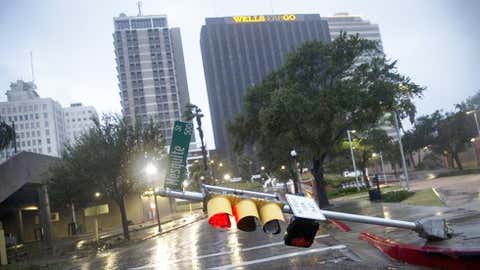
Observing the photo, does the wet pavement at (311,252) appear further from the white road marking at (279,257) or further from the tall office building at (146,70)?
the tall office building at (146,70)

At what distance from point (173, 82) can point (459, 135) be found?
117286 millimetres

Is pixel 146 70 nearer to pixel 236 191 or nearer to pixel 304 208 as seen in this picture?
pixel 236 191

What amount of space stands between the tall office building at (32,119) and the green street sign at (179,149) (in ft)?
543

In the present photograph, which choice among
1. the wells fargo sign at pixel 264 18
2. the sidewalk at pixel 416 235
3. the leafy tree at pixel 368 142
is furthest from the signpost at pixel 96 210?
the wells fargo sign at pixel 264 18

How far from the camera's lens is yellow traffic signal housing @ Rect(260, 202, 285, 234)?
461 cm

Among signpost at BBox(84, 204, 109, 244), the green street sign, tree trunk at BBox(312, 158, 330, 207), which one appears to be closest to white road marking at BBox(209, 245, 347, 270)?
the green street sign

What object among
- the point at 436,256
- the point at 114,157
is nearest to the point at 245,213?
the point at 436,256

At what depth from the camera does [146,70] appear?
536 feet

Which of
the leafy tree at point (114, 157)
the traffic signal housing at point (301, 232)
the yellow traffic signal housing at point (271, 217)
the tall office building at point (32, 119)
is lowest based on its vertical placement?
the traffic signal housing at point (301, 232)

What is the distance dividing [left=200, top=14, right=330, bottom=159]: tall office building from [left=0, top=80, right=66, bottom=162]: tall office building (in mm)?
67354

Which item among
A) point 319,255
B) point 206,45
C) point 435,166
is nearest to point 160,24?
point 206,45

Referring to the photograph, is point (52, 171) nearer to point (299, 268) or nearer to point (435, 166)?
point (299, 268)

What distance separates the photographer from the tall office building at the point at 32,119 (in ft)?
523

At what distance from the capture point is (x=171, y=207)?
63.7 m
